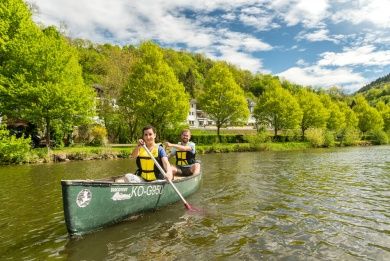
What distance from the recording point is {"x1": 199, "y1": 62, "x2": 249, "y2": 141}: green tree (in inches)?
2040

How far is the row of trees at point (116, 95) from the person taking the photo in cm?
2930

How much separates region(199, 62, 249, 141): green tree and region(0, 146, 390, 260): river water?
3624 cm

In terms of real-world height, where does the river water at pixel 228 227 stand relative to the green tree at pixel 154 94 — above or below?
below

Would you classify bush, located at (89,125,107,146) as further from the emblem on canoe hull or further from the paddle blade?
the emblem on canoe hull

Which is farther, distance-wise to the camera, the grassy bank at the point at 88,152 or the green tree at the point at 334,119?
the green tree at the point at 334,119

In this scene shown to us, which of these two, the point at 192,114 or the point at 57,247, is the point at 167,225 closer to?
the point at 57,247

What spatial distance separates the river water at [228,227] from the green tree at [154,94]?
86.8ft

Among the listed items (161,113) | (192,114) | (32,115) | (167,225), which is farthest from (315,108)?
(167,225)

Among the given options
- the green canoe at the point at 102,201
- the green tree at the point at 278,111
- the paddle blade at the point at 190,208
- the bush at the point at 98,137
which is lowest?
the paddle blade at the point at 190,208

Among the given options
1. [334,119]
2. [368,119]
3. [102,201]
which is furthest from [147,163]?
[368,119]

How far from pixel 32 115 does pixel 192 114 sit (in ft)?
238

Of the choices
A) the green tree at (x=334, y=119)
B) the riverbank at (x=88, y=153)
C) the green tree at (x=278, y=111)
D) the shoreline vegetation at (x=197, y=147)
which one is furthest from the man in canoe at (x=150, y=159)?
the green tree at (x=334, y=119)

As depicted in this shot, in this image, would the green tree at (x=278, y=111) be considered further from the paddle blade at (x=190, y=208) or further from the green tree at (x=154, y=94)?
the paddle blade at (x=190, y=208)

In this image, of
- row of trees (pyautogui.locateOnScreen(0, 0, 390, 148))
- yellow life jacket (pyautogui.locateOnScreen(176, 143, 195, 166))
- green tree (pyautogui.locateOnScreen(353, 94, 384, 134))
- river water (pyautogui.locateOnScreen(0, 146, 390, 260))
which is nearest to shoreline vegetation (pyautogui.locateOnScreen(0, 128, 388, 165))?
row of trees (pyautogui.locateOnScreen(0, 0, 390, 148))
